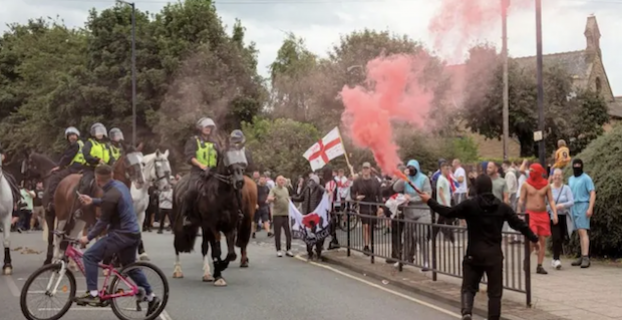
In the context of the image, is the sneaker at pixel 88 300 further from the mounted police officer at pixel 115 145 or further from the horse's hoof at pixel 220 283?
the mounted police officer at pixel 115 145

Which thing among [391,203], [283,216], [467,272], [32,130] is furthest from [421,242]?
[32,130]

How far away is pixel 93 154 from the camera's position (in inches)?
557

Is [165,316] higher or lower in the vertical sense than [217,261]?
lower

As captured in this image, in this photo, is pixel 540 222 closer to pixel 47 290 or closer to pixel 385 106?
pixel 385 106

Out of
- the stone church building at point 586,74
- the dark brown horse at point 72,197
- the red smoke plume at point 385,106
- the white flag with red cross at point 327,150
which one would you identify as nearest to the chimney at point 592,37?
the stone church building at point 586,74

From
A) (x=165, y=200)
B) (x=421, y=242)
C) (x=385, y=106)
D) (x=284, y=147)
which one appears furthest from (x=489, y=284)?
(x=284, y=147)

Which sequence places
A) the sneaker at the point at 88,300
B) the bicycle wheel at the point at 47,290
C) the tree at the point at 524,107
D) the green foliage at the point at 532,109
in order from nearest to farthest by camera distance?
the bicycle wheel at the point at 47,290 → the sneaker at the point at 88,300 → the tree at the point at 524,107 → the green foliage at the point at 532,109

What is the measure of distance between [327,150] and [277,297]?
6.80 metres

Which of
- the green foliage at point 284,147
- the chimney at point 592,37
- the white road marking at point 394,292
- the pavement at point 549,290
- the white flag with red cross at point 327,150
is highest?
the chimney at point 592,37

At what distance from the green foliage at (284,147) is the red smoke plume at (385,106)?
16.9 meters

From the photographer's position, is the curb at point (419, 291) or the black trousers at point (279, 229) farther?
the black trousers at point (279, 229)

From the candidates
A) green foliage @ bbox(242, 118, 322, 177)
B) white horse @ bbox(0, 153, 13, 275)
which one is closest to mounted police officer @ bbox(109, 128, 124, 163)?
white horse @ bbox(0, 153, 13, 275)

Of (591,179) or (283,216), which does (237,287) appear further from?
(591,179)

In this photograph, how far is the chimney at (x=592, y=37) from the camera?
238 feet
